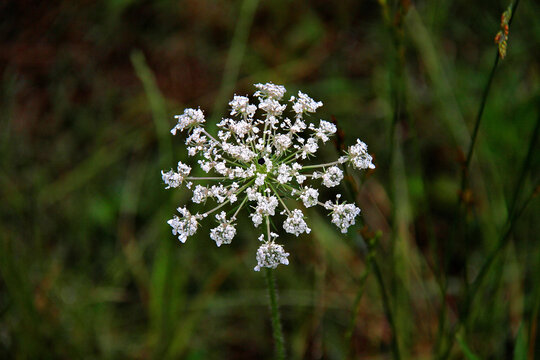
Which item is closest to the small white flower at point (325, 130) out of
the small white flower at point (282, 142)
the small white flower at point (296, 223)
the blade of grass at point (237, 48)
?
the small white flower at point (282, 142)

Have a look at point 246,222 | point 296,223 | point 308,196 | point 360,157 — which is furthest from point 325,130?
point 246,222

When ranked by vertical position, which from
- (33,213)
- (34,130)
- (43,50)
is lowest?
(33,213)

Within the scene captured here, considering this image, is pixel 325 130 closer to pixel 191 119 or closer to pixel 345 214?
pixel 345 214

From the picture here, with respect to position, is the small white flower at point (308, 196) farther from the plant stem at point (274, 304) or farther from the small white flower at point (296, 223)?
the plant stem at point (274, 304)

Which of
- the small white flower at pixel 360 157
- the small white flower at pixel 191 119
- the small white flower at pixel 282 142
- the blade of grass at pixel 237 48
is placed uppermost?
the blade of grass at pixel 237 48

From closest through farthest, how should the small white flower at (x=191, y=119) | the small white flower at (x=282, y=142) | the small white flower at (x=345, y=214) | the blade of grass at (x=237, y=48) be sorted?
the small white flower at (x=345, y=214) < the small white flower at (x=282, y=142) < the small white flower at (x=191, y=119) < the blade of grass at (x=237, y=48)

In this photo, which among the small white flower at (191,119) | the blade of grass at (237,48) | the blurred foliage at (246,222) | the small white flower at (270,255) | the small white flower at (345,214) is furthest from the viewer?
the blade of grass at (237,48)

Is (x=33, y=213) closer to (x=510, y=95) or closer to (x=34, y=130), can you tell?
(x=34, y=130)

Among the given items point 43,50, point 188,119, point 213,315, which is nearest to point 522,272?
point 213,315
